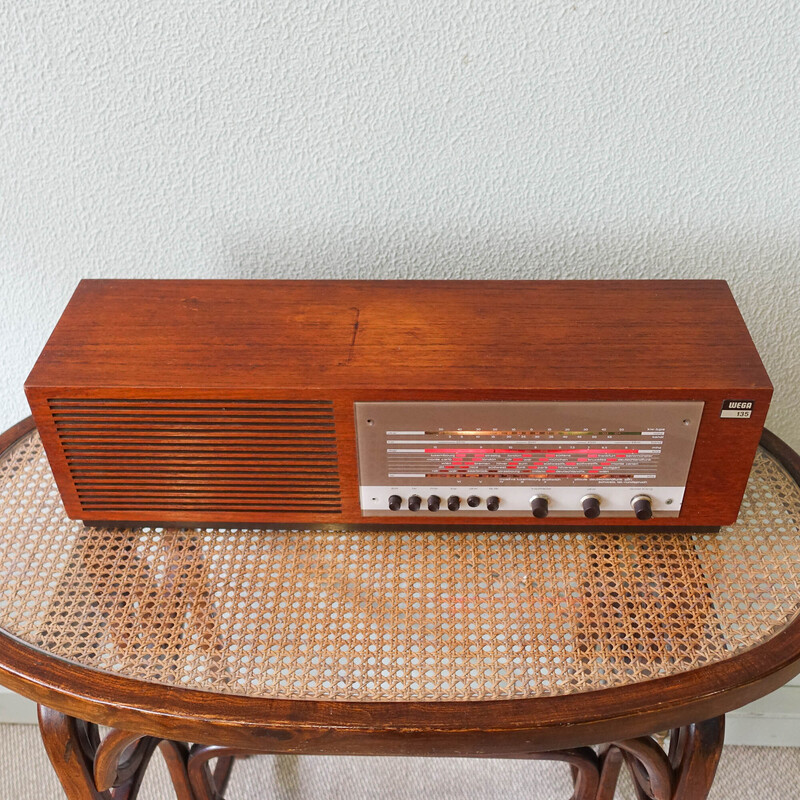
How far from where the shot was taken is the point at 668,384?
706mm

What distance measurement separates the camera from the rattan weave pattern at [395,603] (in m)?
0.70

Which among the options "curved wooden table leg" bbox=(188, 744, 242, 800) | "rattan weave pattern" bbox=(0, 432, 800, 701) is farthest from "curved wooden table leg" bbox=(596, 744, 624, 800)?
"curved wooden table leg" bbox=(188, 744, 242, 800)

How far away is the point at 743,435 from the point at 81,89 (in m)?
0.74

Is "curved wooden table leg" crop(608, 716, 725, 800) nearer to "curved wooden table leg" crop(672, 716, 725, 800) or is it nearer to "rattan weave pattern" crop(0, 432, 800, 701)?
"curved wooden table leg" crop(672, 716, 725, 800)

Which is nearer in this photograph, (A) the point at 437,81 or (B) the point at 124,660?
(B) the point at 124,660

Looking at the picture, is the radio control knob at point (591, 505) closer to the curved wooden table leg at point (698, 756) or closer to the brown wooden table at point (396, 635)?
the brown wooden table at point (396, 635)

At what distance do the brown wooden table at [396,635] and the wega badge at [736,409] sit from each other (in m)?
0.16

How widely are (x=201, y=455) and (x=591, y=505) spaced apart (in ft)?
1.20

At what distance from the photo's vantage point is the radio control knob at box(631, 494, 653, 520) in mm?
766

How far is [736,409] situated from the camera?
0.71 m

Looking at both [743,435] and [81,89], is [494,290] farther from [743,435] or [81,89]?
[81,89]

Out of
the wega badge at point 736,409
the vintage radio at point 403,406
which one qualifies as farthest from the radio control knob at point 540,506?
the wega badge at point 736,409

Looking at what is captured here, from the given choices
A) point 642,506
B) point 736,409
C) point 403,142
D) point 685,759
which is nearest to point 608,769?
point 685,759

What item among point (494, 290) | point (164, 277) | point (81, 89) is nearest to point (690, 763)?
point (494, 290)
